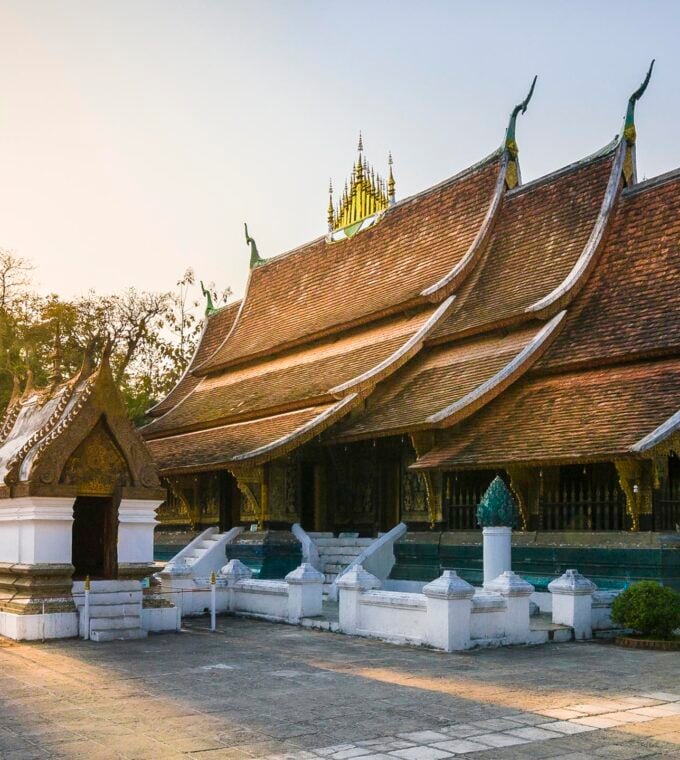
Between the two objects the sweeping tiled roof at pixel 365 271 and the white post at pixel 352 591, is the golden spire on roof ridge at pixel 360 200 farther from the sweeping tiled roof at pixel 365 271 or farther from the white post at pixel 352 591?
the white post at pixel 352 591

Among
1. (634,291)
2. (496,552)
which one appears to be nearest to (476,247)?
(634,291)

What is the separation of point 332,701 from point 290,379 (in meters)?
14.6

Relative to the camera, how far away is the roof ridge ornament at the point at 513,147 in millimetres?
20141

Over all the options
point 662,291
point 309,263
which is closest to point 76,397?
point 662,291

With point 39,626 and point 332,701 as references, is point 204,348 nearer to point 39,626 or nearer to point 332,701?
point 39,626

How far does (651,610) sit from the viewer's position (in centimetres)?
1130

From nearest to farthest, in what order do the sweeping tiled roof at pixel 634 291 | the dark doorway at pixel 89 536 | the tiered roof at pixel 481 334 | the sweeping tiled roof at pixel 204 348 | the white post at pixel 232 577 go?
1. the dark doorway at pixel 89 536
2. the white post at pixel 232 577
3. the tiered roof at pixel 481 334
4. the sweeping tiled roof at pixel 634 291
5. the sweeping tiled roof at pixel 204 348

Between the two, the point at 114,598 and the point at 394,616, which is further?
the point at 114,598

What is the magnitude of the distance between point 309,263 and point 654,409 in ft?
45.7

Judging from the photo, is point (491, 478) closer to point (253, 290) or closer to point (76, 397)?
point (76, 397)

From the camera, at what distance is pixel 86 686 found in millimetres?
8391

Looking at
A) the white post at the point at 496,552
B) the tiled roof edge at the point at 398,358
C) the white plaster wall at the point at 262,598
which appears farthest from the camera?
the tiled roof edge at the point at 398,358

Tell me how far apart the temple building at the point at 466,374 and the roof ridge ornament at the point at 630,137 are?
61mm

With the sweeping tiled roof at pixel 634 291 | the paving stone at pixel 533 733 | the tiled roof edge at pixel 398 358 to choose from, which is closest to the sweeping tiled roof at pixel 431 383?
the tiled roof edge at pixel 398 358
